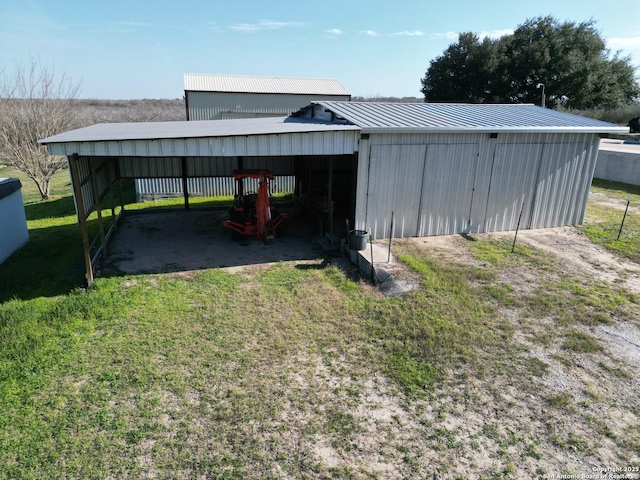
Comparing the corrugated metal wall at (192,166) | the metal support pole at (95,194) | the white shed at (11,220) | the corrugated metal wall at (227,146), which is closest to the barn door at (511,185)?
the corrugated metal wall at (227,146)

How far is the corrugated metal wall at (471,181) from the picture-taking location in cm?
923

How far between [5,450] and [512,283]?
7.57m

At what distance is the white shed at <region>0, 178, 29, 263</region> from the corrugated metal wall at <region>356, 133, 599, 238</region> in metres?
8.35

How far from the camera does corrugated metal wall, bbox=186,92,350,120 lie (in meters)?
17.6

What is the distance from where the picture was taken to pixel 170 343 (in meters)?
5.84

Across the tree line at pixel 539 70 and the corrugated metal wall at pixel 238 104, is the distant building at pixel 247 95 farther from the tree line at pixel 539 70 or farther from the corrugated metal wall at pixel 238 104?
the tree line at pixel 539 70

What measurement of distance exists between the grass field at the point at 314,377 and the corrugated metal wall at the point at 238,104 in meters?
11.4

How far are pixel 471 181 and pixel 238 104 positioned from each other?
11.6m

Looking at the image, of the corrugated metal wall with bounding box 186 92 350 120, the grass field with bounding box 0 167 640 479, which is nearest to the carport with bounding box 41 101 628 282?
the grass field with bounding box 0 167 640 479

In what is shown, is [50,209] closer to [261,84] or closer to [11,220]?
[11,220]

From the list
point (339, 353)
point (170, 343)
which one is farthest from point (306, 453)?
point (170, 343)

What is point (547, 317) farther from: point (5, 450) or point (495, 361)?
point (5, 450)

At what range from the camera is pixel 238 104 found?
1795cm

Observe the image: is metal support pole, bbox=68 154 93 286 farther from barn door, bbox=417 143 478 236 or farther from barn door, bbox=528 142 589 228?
barn door, bbox=528 142 589 228
